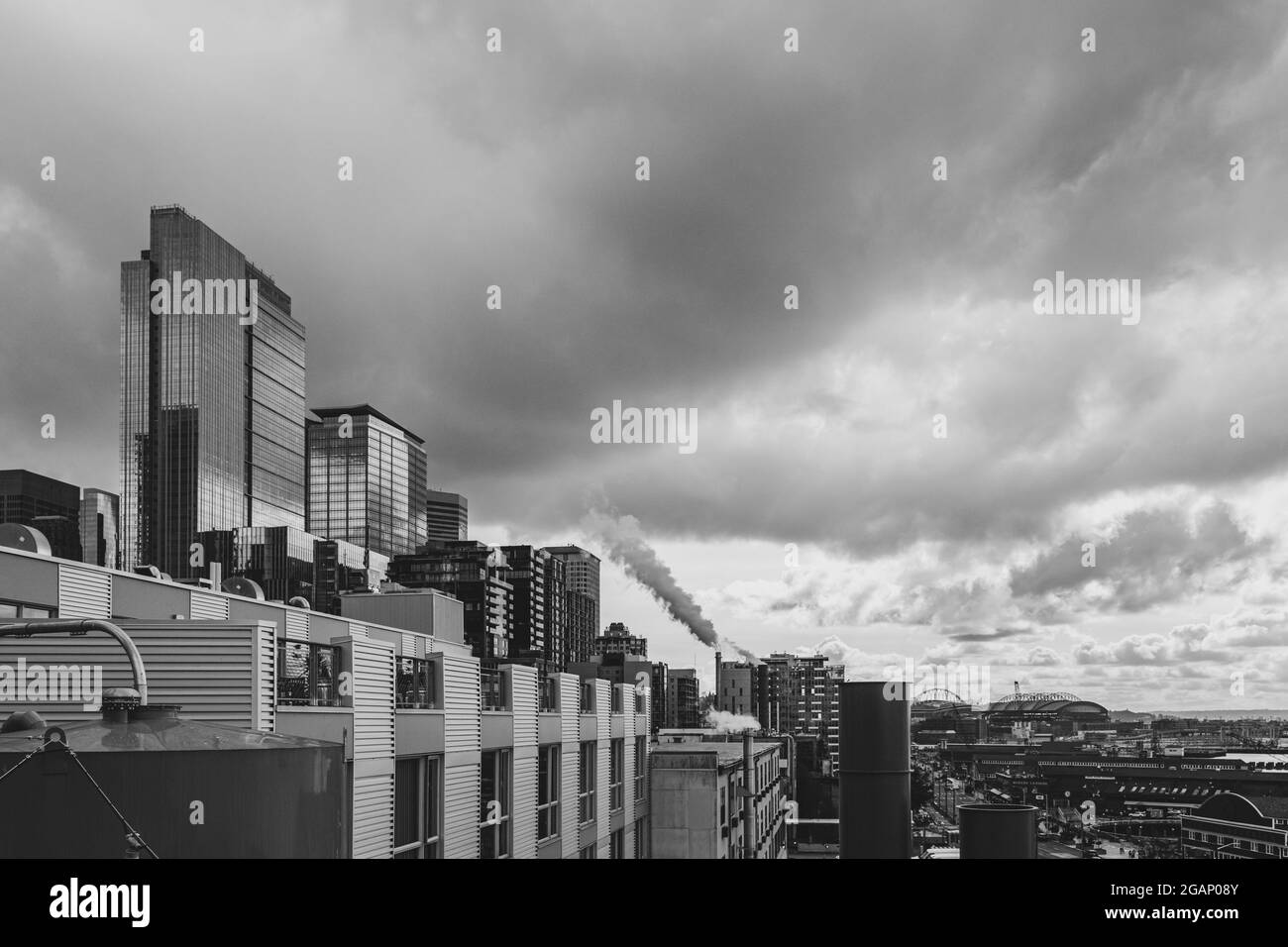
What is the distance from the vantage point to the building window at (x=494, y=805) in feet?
84.6

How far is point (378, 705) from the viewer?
18953mm

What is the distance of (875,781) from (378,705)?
12.3 metres

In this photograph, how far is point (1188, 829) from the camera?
4538 cm

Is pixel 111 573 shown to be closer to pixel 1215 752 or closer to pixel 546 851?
pixel 546 851

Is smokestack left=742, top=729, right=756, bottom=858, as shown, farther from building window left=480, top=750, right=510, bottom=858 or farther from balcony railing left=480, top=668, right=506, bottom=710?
balcony railing left=480, top=668, right=506, bottom=710

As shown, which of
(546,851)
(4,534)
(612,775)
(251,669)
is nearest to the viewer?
(251,669)

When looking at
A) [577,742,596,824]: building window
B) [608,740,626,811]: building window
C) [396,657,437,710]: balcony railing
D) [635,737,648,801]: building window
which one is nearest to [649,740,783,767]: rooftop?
[635,737,648,801]: building window

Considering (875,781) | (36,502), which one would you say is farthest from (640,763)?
(36,502)

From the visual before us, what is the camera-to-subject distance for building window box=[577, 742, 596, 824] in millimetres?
35094

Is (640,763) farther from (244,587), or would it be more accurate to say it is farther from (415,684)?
(415,684)

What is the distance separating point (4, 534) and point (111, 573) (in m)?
3.03

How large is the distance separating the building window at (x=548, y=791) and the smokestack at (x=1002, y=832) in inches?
929
